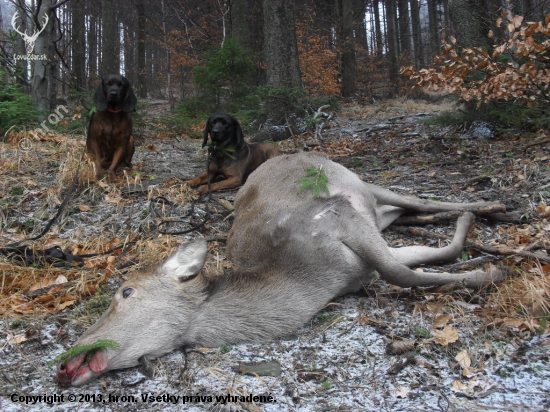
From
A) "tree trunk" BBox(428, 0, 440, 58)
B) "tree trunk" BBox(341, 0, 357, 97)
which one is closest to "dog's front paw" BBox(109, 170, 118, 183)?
"tree trunk" BBox(341, 0, 357, 97)

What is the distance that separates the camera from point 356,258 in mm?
3574

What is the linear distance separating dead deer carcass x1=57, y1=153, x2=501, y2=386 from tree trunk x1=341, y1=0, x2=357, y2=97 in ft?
60.5

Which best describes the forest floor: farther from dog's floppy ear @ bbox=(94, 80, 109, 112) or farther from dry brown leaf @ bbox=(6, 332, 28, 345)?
dog's floppy ear @ bbox=(94, 80, 109, 112)

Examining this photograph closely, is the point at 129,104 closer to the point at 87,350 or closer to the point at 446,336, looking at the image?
the point at 87,350

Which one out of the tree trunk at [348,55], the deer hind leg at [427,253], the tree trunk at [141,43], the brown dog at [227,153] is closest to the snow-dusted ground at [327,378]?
the deer hind leg at [427,253]

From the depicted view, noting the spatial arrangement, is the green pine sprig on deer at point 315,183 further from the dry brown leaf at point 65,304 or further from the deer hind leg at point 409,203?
the dry brown leaf at point 65,304

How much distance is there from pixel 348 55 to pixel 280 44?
38.6 feet

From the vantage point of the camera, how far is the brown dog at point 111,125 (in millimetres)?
7301

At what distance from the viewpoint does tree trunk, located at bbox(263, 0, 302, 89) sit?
1081 cm

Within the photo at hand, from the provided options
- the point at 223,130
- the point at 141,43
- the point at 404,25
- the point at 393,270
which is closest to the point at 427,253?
the point at 393,270

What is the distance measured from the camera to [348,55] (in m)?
21.8

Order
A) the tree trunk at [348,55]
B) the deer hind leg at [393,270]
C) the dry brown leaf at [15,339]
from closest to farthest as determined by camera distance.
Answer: the dry brown leaf at [15,339] < the deer hind leg at [393,270] < the tree trunk at [348,55]

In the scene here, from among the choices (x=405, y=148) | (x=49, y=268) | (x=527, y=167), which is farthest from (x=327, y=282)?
(x=405, y=148)

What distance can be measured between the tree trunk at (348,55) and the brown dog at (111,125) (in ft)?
50.9
